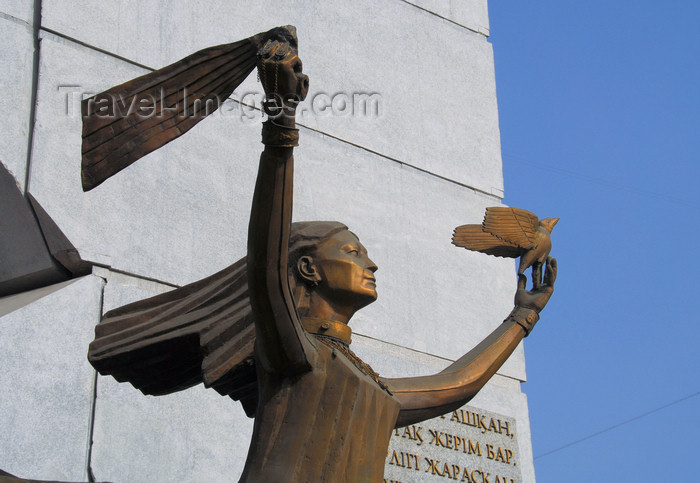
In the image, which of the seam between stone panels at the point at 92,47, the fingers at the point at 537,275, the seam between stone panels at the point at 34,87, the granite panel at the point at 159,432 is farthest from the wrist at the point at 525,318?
the seam between stone panels at the point at 92,47

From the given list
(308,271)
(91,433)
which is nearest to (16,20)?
(91,433)

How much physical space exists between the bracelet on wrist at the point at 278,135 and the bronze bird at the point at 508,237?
47.8 inches

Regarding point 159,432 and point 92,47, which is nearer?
point 159,432

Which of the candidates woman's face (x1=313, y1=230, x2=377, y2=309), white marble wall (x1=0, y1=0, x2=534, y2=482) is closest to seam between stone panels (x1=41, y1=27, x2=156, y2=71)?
white marble wall (x1=0, y1=0, x2=534, y2=482)

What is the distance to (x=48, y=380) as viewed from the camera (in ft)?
15.1

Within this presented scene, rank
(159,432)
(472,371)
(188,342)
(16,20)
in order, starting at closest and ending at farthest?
(188,342) < (472,371) < (159,432) < (16,20)

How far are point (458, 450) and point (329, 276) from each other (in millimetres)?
2299

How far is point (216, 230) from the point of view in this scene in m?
5.41

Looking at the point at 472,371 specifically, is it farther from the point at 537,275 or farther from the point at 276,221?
the point at 276,221

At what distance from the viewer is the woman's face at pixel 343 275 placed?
144 inches

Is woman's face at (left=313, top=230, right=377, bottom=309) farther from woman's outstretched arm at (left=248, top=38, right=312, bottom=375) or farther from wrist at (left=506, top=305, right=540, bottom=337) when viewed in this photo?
wrist at (left=506, top=305, right=540, bottom=337)

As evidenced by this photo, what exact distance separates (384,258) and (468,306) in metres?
0.56

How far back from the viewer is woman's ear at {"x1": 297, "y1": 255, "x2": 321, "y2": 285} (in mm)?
3686

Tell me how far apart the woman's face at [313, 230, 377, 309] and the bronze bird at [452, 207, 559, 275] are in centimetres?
60
